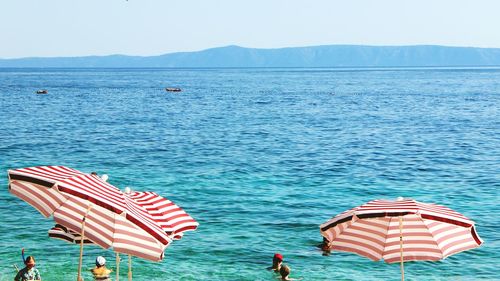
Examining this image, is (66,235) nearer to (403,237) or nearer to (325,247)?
(403,237)

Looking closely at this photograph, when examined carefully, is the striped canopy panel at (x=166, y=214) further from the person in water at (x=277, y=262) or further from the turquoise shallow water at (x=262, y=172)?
the turquoise shallow water at (x=262, y=172)

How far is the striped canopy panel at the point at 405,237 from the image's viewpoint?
13352mm

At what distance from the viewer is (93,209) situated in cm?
1260

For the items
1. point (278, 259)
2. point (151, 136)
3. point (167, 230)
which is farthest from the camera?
point (151, 136)

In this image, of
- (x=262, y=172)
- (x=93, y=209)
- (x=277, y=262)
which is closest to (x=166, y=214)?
(x=93, y=209)

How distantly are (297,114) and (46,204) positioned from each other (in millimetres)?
78395

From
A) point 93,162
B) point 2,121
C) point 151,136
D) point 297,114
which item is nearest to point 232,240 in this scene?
point 93,162

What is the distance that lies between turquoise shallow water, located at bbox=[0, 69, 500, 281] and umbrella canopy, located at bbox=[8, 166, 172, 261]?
963 centimetres

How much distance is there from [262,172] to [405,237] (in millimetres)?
28640

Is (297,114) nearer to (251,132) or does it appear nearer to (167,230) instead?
(251,132)

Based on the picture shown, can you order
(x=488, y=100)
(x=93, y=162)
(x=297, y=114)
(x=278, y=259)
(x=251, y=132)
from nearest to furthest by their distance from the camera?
(x=278, y=259), (x=93, y=162), (x=251, y=132), (x=297, y=114), (x=488, y=100)

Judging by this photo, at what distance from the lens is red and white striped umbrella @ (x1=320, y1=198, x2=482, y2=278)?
13.4m

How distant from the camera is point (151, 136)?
2484 inches

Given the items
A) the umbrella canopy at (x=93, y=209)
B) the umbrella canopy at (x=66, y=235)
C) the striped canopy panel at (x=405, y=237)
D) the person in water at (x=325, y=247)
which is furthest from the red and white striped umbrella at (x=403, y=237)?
the person in water at (x=325, y=247)
